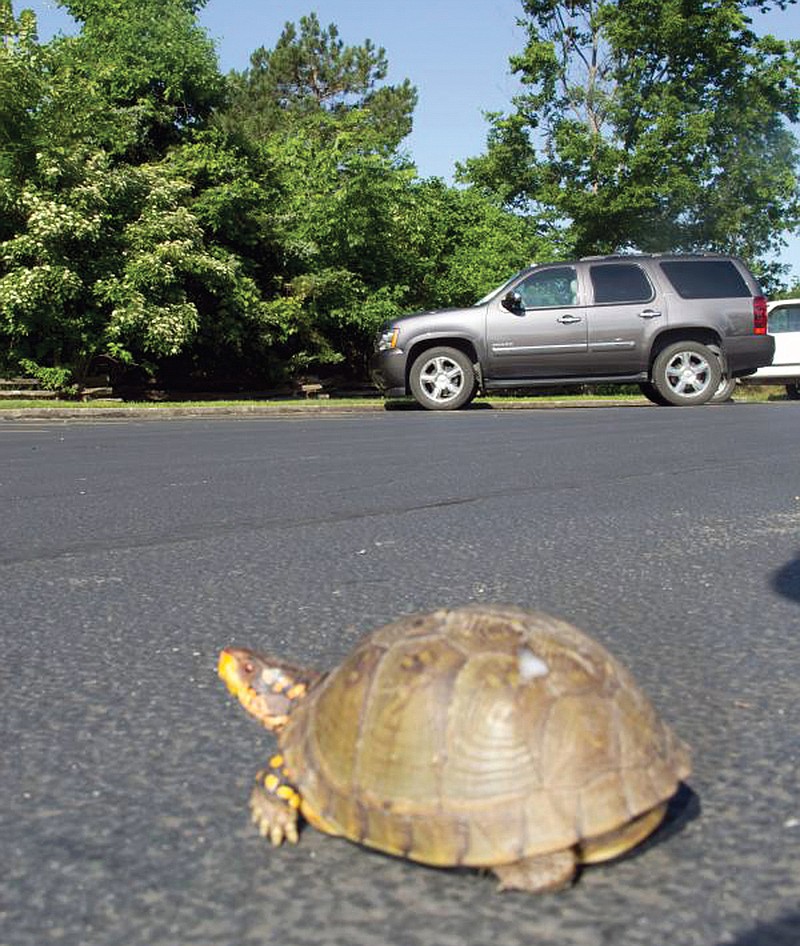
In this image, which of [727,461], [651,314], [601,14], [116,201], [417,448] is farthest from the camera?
[601,14]

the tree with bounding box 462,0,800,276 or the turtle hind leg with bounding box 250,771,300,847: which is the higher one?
the tree with bounding box 462,0,800,276

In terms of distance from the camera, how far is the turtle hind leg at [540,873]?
140 cm

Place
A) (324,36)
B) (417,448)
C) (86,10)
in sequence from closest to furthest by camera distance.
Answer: (417,448) → (86,10) → (324,36)

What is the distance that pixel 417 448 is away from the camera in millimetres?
8875

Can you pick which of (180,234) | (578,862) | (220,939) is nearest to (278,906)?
(220,939)

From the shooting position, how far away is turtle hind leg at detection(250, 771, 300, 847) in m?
1.57

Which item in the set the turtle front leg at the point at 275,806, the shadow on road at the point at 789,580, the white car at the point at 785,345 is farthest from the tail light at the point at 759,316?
the turtle front leg at the point at 275,806

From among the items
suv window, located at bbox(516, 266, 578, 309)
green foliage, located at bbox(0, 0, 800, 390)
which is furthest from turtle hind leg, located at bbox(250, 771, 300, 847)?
green foliage, located at bbox(0, 0, 800, 390)

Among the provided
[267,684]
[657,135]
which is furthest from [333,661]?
[657,135]

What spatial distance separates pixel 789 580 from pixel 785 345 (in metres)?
18.2

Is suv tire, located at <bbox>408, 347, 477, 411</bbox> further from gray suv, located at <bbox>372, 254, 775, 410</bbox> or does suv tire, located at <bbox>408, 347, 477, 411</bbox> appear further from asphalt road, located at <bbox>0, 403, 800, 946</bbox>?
asphalt road, located at <bbox>0, 403, 800, 946</bbox>

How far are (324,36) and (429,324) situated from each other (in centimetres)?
3958

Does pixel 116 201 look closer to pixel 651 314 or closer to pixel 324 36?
pixel 651 314

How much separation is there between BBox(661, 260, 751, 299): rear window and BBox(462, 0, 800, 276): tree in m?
19.2
